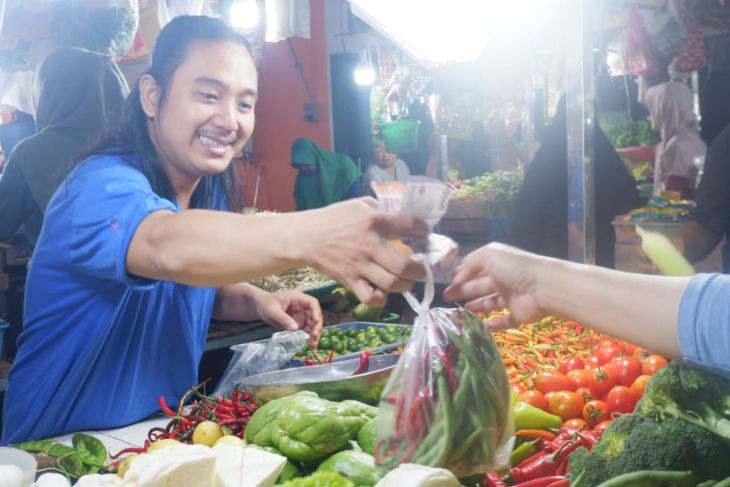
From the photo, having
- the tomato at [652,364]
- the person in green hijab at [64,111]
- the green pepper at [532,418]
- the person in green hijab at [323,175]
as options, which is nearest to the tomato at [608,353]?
the tomato at [652,364]

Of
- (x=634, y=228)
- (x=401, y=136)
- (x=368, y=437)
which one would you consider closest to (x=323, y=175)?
(x=401, y=136)

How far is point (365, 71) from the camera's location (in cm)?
920

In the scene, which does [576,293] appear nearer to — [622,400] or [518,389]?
[622,400]

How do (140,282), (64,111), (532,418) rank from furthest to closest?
(64,111) < (532,418) < (140,282)

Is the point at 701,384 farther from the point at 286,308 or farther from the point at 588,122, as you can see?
the point at 286,308

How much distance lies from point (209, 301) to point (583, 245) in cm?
141

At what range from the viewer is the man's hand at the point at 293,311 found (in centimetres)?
281

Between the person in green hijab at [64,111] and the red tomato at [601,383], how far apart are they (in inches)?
117

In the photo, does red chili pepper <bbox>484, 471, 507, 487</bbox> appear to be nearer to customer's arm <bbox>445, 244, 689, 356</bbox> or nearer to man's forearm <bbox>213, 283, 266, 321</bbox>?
customer's arm <bbox>445, 244, 689, 356</bbox>

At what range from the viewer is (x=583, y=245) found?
8.65ft

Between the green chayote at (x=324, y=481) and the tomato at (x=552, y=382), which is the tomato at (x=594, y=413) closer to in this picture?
the tomato at (x=552, y=382)

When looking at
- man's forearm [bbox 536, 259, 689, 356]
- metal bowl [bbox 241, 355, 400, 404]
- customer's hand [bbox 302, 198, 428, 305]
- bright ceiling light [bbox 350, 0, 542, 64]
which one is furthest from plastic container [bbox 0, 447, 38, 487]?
bright ceiling light [bbox 350, 0, 542, 64]

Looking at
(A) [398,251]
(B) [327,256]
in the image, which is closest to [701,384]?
(A) [398,251]

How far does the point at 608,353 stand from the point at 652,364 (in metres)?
0.24
